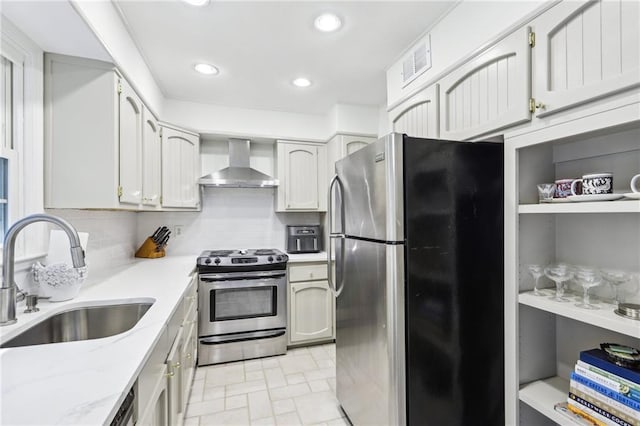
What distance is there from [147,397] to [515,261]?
1.57 meters

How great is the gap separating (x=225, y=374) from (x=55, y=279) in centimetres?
159

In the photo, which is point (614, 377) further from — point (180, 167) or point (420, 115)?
point (180, 167)

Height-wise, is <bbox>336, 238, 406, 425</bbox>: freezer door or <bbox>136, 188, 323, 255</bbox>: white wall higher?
<bbox>136, 188, 323, 255</bbox>: white wall

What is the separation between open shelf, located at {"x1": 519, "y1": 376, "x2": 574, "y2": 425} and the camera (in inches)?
45.8

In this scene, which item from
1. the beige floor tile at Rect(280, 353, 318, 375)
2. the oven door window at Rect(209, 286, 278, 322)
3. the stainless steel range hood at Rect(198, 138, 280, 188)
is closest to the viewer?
the beige floor tile at Rect(280, 353, 318, 375)

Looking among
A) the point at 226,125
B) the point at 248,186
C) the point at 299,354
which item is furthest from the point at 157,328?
the point at 226,125

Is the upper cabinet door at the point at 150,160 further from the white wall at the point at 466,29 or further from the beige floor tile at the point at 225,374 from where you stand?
the white wall at the point at 466,29

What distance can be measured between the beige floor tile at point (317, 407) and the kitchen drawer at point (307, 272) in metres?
1.03

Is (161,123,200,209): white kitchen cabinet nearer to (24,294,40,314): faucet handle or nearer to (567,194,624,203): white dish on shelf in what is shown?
(24,294,40,314): faucet handle

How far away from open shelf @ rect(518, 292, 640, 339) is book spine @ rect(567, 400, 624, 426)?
0.32m

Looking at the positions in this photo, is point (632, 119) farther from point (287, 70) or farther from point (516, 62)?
point (287, 70)

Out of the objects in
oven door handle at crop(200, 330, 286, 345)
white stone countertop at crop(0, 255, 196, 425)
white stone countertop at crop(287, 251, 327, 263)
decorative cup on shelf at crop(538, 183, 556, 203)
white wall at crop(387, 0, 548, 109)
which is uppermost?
white wall at crop(387, 0, 548, 109)

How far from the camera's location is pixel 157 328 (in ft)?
3.61

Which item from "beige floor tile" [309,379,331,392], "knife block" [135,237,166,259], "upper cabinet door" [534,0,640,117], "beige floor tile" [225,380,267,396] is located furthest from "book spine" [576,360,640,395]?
"knife block" [135,237,166,259]
